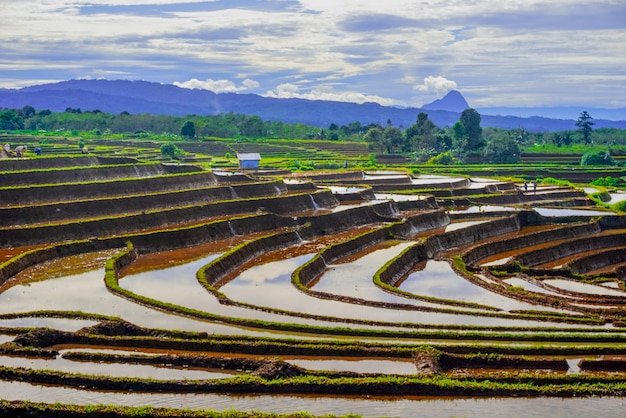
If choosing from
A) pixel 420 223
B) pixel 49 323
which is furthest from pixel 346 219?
pixel 49 323

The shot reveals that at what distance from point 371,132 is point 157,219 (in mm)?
65047

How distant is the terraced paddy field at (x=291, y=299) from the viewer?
1786 centimetres

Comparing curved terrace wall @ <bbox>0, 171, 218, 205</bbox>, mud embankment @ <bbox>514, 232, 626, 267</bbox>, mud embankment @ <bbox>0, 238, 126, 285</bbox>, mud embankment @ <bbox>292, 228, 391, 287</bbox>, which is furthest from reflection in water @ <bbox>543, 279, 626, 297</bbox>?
curved terrace wall @ <bbox>0, 171, 218, 205</bbox>

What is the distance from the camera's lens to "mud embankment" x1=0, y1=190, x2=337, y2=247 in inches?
1348

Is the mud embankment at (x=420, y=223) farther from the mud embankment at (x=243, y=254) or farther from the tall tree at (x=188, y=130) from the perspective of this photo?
the tall tree at (x=188, y=130)

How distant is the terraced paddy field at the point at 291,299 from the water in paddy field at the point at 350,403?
0.21 ft

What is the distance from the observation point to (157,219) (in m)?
39.8

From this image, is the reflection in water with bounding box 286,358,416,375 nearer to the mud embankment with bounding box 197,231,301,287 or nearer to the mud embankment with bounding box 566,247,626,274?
the mud embankment with bounding box 197,231,301,287

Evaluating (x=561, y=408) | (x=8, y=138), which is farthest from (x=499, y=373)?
(x=8, y=138)

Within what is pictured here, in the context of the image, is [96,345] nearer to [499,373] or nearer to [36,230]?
[499,373]

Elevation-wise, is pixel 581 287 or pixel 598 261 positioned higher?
pixel 581 287

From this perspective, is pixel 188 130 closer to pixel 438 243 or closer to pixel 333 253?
pixel 438 243

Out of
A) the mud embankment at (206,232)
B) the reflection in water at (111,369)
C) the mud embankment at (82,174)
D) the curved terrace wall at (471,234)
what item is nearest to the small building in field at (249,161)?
the mud embankment at (82,174)

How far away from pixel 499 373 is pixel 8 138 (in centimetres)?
6280
